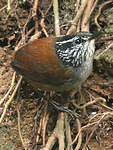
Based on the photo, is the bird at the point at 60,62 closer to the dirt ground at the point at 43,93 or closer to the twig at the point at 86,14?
the dirt ground at the point at 43,93

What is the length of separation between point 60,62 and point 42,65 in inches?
8.5

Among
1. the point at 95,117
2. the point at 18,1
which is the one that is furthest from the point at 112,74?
the point at 18,1

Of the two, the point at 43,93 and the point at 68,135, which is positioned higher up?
the point at 43,93

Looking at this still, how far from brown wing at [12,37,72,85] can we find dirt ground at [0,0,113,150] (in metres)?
0.42

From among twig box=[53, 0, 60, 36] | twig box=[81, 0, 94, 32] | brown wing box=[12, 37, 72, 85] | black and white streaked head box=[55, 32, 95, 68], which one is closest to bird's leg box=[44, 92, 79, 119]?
brown wing box=[12, 37, 72, 85]

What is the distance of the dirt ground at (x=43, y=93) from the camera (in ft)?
11.9

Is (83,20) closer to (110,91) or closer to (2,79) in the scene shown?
(110,91)

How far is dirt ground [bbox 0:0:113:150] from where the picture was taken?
362 centimetres

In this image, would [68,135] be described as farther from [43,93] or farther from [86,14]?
[86,14]

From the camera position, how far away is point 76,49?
346 cm

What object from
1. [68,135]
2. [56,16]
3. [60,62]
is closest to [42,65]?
[60,62]

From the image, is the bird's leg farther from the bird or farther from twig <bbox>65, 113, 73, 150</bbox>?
the bird

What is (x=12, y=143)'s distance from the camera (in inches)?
140

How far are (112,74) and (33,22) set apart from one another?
139cm
